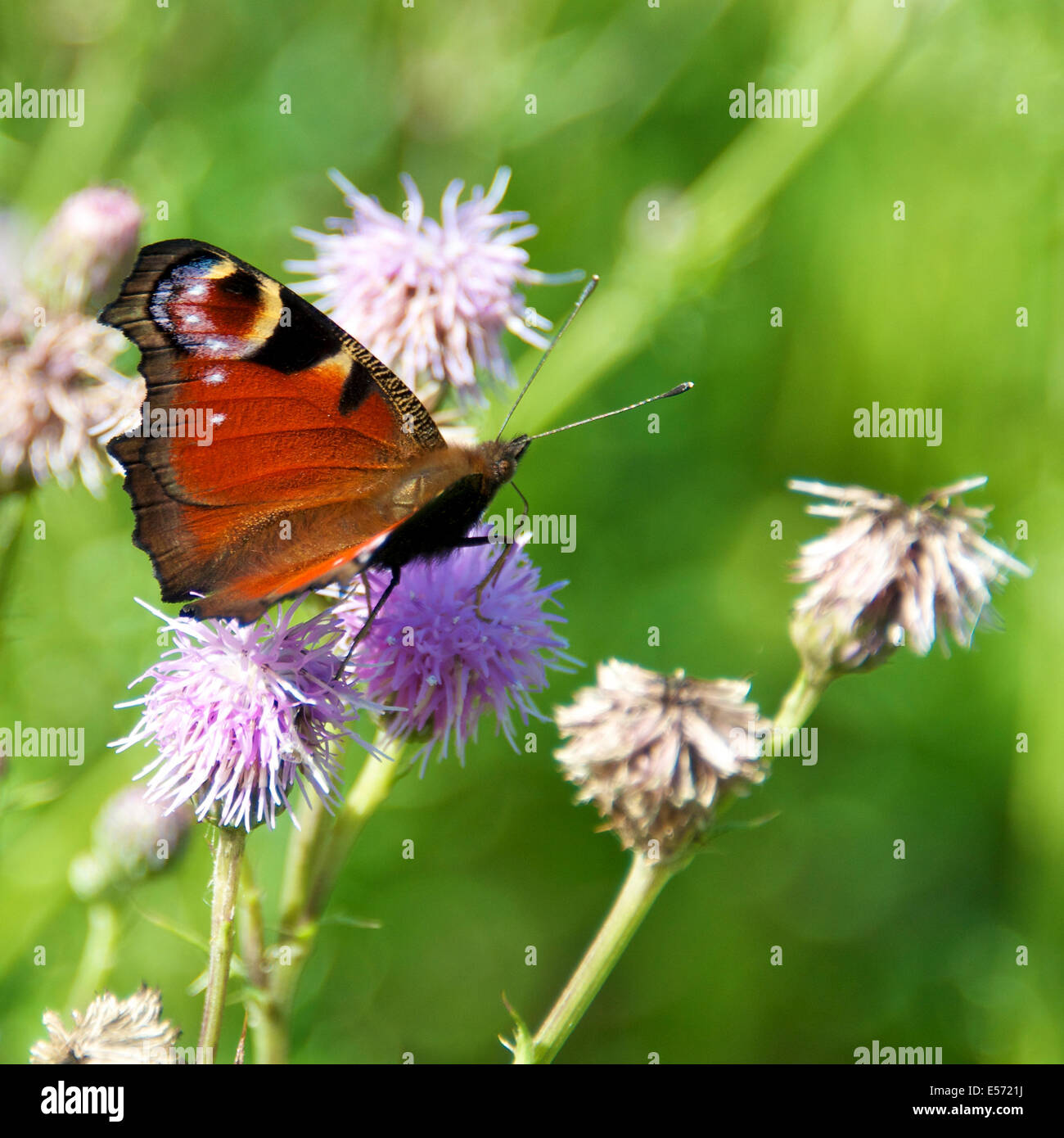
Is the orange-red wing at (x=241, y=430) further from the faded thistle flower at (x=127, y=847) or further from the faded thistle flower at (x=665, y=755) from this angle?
the faded thistle flower at (x=127, y=847)

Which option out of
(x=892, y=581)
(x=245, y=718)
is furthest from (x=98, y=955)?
(x=892, y=581)

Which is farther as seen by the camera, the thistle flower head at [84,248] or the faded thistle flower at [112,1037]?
the thistle flower head at [84,248]

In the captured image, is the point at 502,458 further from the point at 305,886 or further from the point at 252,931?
the point at 252,931

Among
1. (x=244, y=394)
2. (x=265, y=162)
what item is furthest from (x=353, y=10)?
(x=244, y=394)

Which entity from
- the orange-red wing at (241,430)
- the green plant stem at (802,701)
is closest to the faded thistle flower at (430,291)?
the orange-red wing at (241,430)

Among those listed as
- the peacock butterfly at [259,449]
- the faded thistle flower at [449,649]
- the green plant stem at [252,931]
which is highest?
the peacock butterfly at [259,449]

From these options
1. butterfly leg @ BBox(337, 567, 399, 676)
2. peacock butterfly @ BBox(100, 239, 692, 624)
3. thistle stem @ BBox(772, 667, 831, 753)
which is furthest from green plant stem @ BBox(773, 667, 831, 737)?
butterfly leg @ BBox(337, 567, 399, 676)
